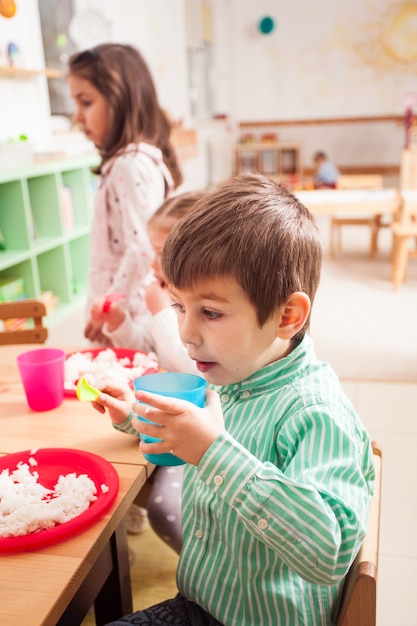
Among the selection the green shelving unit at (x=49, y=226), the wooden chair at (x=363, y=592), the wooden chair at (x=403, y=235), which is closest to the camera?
the wooden chair at (x=363, y=592)

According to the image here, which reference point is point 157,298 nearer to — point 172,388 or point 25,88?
point 172,388

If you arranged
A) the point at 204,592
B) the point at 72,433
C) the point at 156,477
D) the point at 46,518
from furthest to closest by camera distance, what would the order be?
the point at 156,477 → the point at 72,433 → the point at 204,592 → the point at 46,518

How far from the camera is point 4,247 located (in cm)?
377

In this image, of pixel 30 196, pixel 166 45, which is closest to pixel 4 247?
pixel 30 196

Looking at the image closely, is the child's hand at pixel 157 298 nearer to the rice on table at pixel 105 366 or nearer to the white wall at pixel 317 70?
the rice on table at pixel 105 366

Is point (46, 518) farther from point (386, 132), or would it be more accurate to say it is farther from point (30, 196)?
point (386, 132)

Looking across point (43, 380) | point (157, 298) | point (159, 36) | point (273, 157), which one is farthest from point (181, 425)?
point (273, 157)

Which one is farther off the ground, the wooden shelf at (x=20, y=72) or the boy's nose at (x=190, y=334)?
the wooden shelf at (x=20, y=72)

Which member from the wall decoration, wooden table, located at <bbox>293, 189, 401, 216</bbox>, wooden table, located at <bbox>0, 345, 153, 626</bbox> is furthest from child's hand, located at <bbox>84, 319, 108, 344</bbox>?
the wall decoration

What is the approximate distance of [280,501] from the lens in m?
0.69

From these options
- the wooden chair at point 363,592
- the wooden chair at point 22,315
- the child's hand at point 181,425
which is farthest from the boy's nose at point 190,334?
the wooden chair at point 22,315

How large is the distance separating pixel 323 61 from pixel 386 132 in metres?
1.43

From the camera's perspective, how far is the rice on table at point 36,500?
770 mm

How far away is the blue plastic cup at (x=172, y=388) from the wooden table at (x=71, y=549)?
82 mm
